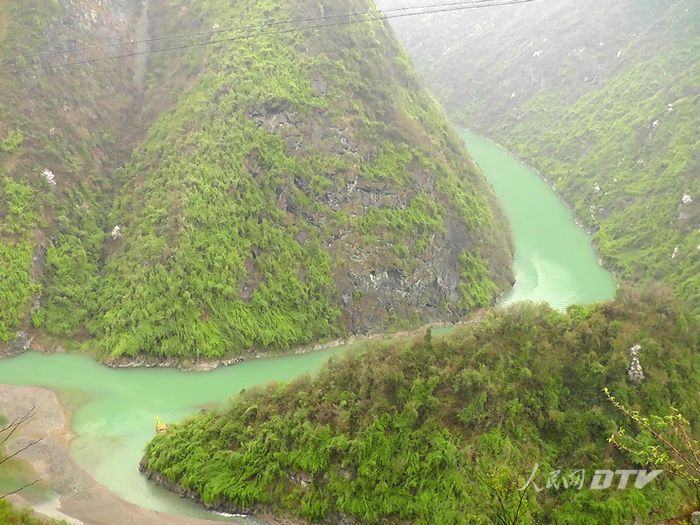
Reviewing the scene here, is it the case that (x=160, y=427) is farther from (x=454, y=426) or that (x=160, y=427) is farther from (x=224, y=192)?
(x=224, y=192)

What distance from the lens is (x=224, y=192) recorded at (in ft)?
→ 136

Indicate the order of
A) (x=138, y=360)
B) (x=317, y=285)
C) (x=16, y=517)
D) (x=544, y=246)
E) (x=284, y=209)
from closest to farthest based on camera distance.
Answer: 1. (x=16, y=517)
2. (x=138, y=360)
3. (x=317, y=285)
4. (x=284, y=209)
5. (x=544, y=246)

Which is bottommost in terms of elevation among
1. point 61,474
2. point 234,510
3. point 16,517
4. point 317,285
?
point 317,285

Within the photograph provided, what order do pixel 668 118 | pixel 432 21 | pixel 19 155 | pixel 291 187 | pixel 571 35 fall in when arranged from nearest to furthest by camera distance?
pixel 19 155 → pixel 291 187 → pixel 668 118 → pixel 571 35 → pixel 432 21

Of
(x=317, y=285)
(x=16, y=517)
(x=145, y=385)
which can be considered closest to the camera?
(x=16, y=517)

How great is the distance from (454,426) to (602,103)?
6473 centimetres

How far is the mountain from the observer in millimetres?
37219

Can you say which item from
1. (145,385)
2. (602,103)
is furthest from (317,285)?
(602,103)

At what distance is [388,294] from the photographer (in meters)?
42.5

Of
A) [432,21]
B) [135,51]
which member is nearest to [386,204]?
[135,51]

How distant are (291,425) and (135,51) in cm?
4046

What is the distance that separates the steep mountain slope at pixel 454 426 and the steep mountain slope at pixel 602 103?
2020 cm

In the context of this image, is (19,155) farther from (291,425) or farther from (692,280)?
(692,280)

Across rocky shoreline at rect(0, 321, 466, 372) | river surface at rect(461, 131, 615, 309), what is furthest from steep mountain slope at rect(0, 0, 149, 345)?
river surface at rect(461, 131, 615, 309)
